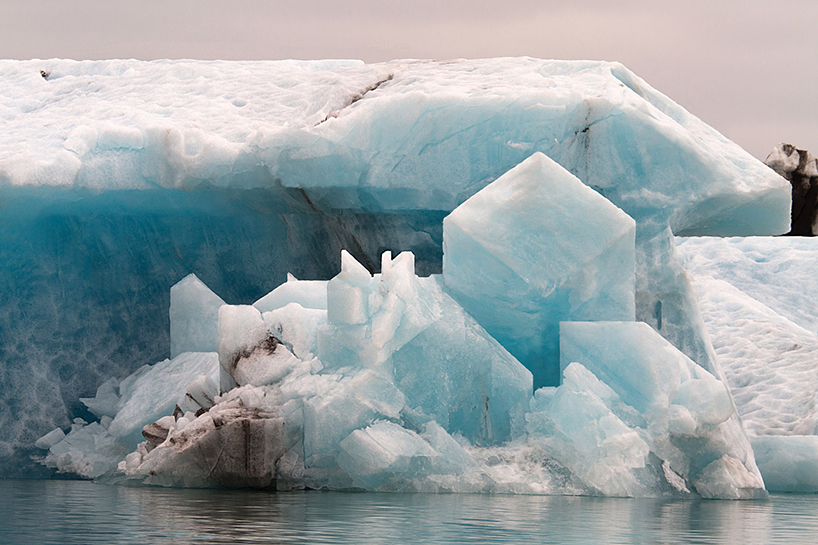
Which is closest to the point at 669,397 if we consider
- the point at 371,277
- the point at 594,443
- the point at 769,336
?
the point at 594,443

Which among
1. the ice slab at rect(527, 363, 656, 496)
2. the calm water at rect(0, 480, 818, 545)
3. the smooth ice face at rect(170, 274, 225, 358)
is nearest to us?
the calm water at rect(0, 480, 818, 545)

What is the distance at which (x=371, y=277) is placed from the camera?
6.23 meters

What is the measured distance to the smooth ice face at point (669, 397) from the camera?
5996 millimetres

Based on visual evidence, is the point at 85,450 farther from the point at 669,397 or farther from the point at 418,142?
the point at 669,397

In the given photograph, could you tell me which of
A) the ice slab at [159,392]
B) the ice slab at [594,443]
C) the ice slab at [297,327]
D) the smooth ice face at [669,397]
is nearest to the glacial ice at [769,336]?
the smooth ice face at [669,397]

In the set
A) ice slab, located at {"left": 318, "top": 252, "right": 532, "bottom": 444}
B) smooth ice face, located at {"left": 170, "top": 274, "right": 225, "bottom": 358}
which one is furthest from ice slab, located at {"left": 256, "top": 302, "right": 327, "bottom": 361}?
smooth ice face, located at {"left": 170, "top": 274, "right": 225, "bottom": 358}

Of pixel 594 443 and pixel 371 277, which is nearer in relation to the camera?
pixel 594 443

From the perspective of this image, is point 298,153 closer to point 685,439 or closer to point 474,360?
point 474,360

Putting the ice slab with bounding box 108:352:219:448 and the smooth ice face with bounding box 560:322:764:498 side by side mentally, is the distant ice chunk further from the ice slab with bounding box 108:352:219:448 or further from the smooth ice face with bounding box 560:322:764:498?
the smooth ice face with bounding box 560:322:764:498

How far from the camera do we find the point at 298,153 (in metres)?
7.39

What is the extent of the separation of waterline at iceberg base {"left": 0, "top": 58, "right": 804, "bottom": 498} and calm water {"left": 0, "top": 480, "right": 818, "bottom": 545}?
40 centimetres

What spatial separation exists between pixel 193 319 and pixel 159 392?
0.75 metres

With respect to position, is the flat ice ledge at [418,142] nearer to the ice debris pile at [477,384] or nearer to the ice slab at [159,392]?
the ice debris pile at [477,384]

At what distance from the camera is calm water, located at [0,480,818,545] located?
3.52 m
